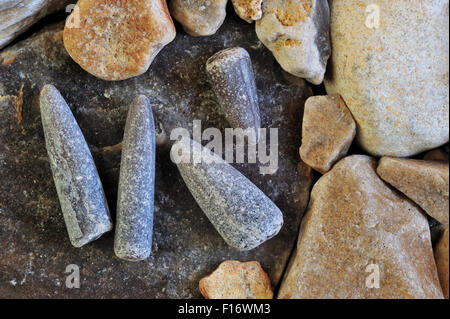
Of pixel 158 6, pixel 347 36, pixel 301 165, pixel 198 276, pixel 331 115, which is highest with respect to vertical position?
pixel 158 6

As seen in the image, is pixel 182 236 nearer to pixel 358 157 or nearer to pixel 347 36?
pixel 358 157

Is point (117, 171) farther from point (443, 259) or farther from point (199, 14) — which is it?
point (443, 259)

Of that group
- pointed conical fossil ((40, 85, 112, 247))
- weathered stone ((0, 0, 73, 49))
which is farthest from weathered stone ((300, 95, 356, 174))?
weathered stone ((0, 0, 73, 49))

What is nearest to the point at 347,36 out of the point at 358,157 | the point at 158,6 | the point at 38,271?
the point at 358,157

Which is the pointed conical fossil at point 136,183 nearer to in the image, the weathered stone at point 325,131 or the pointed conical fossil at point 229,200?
the pointed conical fossil at point 229,200

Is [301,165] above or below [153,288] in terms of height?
above

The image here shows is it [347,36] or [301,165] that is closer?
[347,36]

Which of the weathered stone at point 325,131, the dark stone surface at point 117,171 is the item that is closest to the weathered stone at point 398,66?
the weathered stone at point 325,131
